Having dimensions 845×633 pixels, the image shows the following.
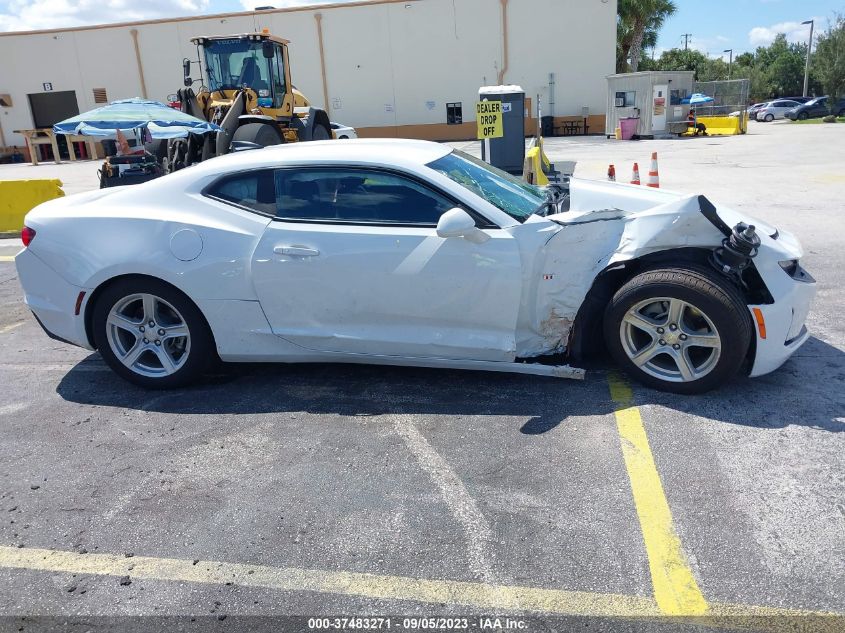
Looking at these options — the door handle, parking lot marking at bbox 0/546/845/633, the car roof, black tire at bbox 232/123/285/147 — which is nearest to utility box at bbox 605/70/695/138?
black tire at bbox 232/123/285/147

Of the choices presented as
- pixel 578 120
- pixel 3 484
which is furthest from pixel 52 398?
pixel 578 120

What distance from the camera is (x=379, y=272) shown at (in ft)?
12.8

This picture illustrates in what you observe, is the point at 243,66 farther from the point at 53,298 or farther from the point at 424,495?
the point at 424,495

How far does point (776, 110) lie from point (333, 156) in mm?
47134

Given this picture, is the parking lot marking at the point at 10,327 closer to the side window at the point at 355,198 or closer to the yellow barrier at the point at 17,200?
the side window at the point at 355,198

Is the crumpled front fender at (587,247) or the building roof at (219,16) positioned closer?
the crumpled front fender at (587,247)

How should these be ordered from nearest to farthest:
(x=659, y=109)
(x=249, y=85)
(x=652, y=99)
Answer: (x=249, y=85) → (x=652, y=99) → (x=659, y=109)

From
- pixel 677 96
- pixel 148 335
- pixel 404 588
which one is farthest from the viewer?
pixel 677 96

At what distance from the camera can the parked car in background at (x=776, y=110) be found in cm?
4283

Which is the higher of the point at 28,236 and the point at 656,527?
the point at 28,236

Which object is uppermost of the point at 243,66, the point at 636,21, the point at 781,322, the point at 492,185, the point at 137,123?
the point at 636,21

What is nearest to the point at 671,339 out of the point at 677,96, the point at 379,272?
the point at 379,272

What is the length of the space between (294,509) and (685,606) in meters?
1.68

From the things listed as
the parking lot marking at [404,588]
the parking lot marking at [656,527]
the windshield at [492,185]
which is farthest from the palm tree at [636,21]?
the parking lot marking at [404,588]
